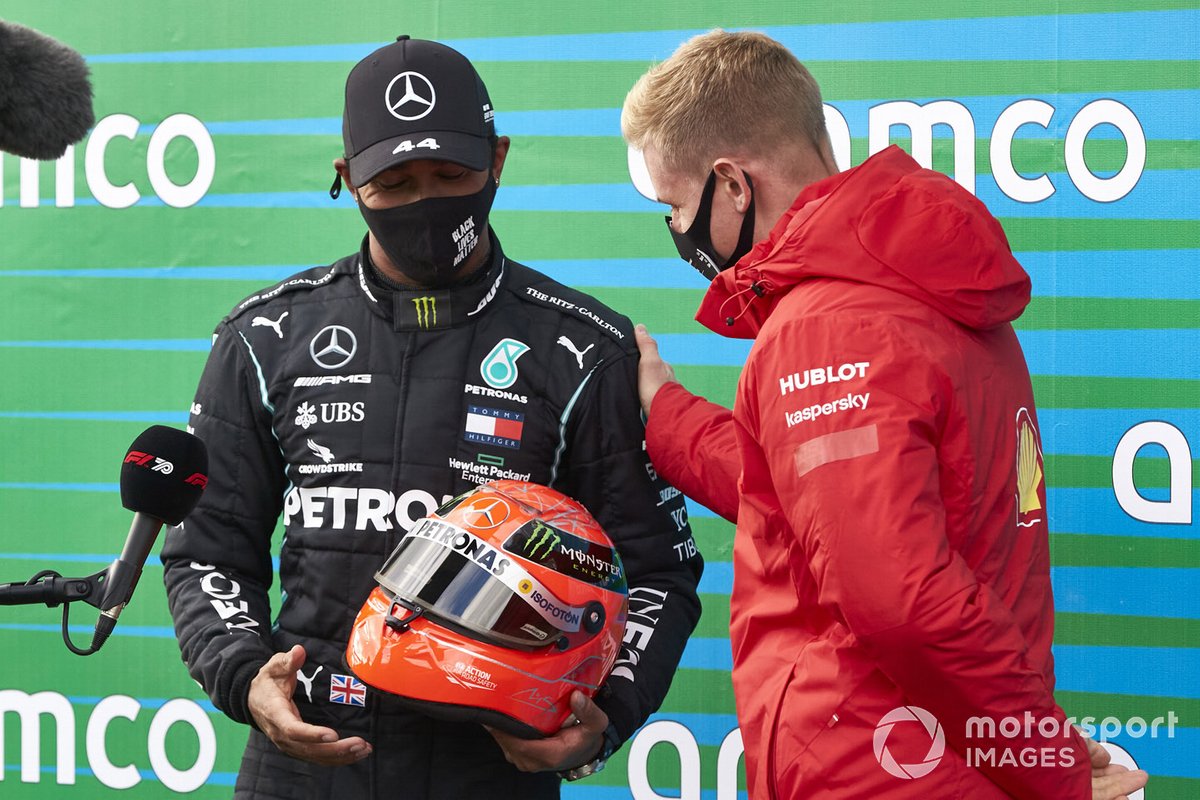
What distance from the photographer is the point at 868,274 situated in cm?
141

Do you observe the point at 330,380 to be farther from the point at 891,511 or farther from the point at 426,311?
the point at 891,511

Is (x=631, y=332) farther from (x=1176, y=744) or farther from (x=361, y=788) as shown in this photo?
(x=1176, y=744)

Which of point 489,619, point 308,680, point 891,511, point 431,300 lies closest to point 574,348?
point 431,300

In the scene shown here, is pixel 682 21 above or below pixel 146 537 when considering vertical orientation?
above

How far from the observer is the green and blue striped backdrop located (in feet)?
8.22

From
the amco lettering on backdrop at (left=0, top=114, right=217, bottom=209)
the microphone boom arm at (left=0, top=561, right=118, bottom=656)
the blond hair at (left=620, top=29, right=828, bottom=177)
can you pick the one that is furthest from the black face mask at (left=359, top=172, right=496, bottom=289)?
the amco lettering on backdrop at (left=0, top=114, right=217, bottom=209)

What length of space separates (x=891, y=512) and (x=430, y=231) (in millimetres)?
866

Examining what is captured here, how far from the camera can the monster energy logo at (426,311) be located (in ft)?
6.21

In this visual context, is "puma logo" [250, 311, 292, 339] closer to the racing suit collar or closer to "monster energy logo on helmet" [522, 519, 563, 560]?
the racing suit collar

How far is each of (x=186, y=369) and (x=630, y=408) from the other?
4.47 ft

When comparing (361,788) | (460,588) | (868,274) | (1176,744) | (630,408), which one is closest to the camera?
(868,274)

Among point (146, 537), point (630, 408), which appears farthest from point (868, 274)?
point (146, 537)

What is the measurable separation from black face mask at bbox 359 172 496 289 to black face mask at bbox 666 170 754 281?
317 millimetres

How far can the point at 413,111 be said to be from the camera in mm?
1791
